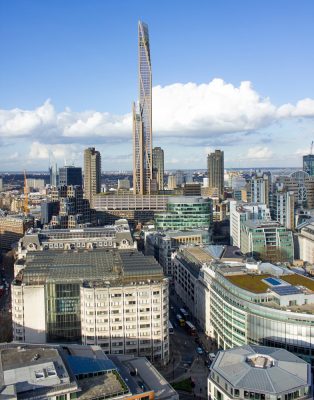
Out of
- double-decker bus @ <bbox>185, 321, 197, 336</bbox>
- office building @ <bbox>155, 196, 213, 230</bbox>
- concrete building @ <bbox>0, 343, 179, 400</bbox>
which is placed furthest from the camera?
office building @ <bbox>155, 196, 213, 230</bbox>

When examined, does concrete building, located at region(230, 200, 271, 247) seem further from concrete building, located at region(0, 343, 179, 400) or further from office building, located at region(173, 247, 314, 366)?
concrete building, located at region(0, 343, 179, 400)

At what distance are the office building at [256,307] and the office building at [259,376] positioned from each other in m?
8.73

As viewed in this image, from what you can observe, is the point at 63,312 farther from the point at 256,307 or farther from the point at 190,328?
the point at 256,307

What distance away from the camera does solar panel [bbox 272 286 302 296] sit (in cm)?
6562

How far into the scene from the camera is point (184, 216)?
155500mm

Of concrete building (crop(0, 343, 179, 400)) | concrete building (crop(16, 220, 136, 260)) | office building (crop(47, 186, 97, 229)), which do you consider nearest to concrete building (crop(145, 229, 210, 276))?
concrete building (crop(16, 220, 136, 260))

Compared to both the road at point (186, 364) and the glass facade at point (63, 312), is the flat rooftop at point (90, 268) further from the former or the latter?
the road at point (186, 364)

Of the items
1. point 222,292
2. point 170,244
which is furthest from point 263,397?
point 170,244

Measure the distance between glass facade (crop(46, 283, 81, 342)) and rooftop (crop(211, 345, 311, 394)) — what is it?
90.6 feet

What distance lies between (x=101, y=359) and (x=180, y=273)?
5576 centimetres

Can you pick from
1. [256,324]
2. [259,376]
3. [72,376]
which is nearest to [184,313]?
[256,324]

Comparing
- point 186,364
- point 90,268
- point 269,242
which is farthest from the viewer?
point 269,242

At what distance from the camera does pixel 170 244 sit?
128 metres

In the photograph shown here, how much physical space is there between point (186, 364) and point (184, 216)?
85976 mm
